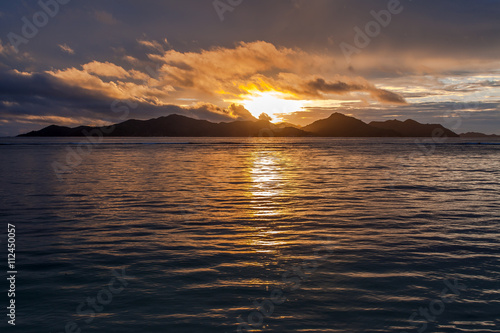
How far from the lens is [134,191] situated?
1081 inches

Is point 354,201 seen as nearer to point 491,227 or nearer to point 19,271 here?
point 491,227

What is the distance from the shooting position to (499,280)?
32.9 feet

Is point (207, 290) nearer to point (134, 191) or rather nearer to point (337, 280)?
point (337, 280)

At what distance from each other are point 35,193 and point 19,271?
691 inches

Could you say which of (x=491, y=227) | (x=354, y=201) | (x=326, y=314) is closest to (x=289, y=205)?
(x=354, y=201)

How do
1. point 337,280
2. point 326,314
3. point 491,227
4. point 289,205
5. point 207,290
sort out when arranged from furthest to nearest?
point 289,205 < point 491,227 < point 337,280 < point 207,290 < point 326,314

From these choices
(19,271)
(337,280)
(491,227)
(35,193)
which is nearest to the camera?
(337,280)

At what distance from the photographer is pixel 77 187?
2941 centimetres

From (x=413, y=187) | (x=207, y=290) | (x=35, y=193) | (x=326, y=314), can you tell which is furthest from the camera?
(x=413, y=187)

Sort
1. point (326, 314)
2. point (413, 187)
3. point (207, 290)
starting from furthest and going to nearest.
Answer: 1. point (413, 187)
2. point (207, 290)
3. point (326, 314)

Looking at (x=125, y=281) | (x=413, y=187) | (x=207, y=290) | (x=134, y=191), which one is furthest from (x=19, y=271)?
(x=413, y=187)

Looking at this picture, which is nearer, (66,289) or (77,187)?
(66,289)

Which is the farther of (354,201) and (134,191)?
(134,191)

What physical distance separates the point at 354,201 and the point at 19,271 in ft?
56.1
